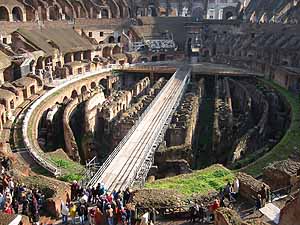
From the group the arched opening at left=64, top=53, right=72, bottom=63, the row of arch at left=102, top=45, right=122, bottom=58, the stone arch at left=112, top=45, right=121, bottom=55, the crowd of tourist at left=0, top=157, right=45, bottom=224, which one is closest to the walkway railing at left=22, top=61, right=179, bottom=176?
the crowd of tourist at left=0, top=157, right=45, bottom=224

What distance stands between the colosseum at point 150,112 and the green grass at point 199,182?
8 centimetres

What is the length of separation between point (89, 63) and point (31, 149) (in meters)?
26.8

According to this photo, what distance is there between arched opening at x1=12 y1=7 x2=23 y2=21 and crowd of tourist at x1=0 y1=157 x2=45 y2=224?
132 ft

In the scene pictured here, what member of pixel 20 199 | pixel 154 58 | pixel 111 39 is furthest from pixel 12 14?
pixel 20 199

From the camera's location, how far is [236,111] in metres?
39.2

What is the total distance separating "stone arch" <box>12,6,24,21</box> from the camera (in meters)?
50.2

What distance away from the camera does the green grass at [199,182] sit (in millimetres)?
15648

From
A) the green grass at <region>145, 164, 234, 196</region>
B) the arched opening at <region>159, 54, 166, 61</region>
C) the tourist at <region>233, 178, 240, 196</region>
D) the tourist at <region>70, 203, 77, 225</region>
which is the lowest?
the green grass at <region>145, 164, 234, 196</region>

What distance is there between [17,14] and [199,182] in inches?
1704

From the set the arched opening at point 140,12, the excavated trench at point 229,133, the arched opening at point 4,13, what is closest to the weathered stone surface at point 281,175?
the excavated trench at point 229,133

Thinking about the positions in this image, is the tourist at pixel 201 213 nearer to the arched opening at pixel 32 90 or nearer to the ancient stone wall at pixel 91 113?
the ancient stone wall at pixel 91 113

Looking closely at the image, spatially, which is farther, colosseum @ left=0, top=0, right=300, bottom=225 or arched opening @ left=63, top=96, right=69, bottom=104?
arched opening @ left=63, top=96, right=69, bottom=104

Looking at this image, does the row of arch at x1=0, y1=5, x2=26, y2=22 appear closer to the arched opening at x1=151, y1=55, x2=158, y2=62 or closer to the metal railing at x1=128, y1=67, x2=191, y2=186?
A: the arched opening at x1=151, y1=55, x2=158, y2=62

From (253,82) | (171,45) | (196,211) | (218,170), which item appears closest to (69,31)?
(171,45)
